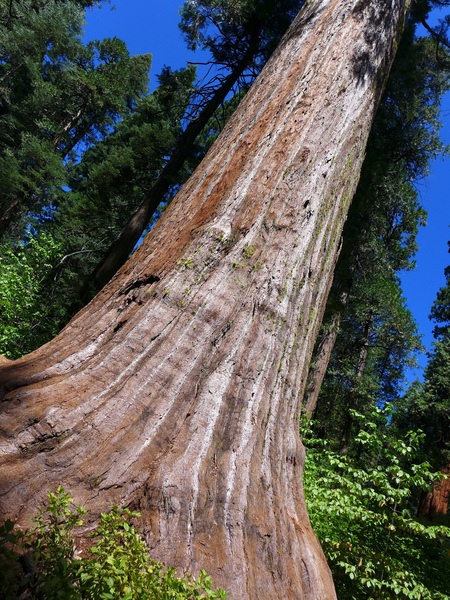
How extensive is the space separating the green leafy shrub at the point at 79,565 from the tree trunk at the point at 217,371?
0.26ft

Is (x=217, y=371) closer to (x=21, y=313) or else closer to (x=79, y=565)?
(x=79, y=565)

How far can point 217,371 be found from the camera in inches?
62.6

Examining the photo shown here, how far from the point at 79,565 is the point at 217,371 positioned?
0.78 metres

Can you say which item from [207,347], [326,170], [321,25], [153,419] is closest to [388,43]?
[321,25]

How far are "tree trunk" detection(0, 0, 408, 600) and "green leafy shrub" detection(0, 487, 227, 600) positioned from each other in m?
0.08

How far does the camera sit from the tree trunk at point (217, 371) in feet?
4.11

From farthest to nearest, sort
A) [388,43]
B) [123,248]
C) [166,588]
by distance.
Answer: [123,248], [388,43], [166,588]

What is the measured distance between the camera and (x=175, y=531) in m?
1.22

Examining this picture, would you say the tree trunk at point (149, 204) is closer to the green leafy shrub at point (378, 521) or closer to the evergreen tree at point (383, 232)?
the evergreen tree at point (383, 232)

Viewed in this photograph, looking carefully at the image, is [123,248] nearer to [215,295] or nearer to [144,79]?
[215,295]

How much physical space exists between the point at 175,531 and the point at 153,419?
0.37m

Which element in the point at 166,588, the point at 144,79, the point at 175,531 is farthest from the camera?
the point at 144,79

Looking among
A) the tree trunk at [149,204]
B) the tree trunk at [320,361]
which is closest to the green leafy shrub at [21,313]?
the tree trunk at [149,204]

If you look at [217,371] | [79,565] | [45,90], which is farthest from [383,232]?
[45,90]
